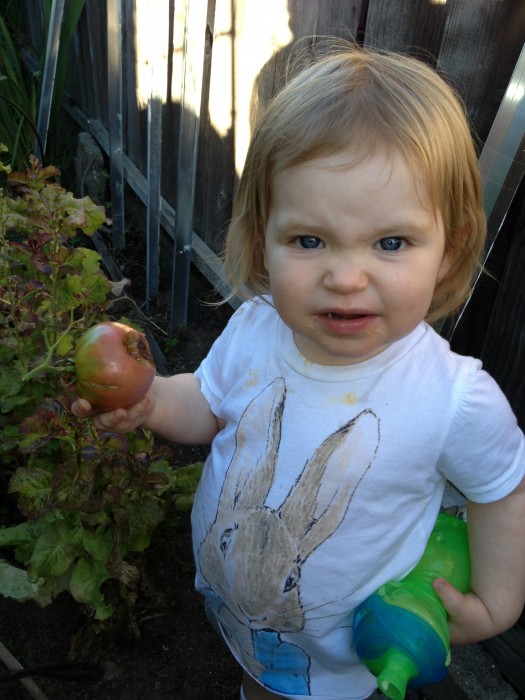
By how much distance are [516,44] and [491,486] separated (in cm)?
94

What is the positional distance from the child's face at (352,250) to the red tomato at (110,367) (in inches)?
10.4

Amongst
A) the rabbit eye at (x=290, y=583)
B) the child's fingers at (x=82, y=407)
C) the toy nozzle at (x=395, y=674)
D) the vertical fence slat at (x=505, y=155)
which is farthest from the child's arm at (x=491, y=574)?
the child's fingers at (x=82, y=407)

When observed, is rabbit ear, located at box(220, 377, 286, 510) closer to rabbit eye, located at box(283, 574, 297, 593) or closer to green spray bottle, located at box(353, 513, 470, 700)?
rabbit eye, located at box(283, 574, 297, 593)

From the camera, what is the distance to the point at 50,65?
3.88m

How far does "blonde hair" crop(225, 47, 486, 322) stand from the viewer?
990 millimetres

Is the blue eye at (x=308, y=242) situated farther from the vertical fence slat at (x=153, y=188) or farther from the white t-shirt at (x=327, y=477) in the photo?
the vertical fence slat at (x=153, y=188)

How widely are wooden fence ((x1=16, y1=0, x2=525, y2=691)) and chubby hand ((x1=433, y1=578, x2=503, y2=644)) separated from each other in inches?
21.5

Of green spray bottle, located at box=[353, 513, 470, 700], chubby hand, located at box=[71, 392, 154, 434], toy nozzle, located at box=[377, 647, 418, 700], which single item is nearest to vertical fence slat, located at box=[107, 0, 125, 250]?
chubby hand, located at box=[71, 392, 154, 434]

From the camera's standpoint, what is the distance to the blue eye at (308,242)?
1037mm

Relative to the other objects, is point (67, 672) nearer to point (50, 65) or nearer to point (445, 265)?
point (445, 265)

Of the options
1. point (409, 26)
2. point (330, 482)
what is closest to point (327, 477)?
point (330, 482)

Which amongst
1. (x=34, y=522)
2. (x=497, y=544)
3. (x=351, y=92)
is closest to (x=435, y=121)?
(x=351, y=92)

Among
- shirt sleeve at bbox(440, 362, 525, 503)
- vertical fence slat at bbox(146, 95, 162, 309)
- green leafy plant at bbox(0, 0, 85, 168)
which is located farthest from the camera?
green leafy plant at bbox(0, 0, 85, 168)

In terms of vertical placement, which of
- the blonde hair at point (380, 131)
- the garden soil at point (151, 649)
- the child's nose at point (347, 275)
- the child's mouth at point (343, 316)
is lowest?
the garden soil at point (151, 649)
